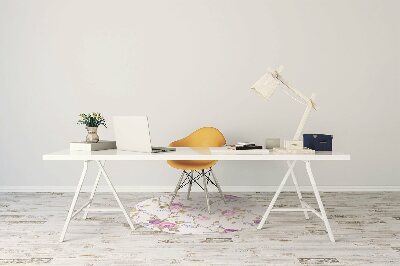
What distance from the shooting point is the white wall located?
4.94 metres

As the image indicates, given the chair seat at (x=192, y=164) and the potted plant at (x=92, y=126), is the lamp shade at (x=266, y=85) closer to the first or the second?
the chair seat at (x=192, y=164)

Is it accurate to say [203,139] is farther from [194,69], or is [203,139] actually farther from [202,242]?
[202,242]

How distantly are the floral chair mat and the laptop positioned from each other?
0.71 meters

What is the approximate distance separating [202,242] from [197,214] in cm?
86

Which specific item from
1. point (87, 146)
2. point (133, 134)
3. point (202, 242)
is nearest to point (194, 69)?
point (133, 134)

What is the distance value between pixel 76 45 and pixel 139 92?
0.93 metres

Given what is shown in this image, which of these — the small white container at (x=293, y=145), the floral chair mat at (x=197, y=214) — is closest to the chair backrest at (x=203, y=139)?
the floral chair mat at (x=197, y=214)

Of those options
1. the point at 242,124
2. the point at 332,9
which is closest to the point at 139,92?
the point at 242,124

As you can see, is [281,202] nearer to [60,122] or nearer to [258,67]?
[258,67]

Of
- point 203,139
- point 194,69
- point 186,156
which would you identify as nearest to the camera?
point 186,156

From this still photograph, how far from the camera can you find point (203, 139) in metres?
4.53

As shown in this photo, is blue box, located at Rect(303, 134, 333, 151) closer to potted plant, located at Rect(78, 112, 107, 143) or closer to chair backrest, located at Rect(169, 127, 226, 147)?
chair backrest, located at Rect(169, 127, 226, 147)

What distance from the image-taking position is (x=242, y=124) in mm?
4988

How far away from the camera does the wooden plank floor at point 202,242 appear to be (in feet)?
8.68
